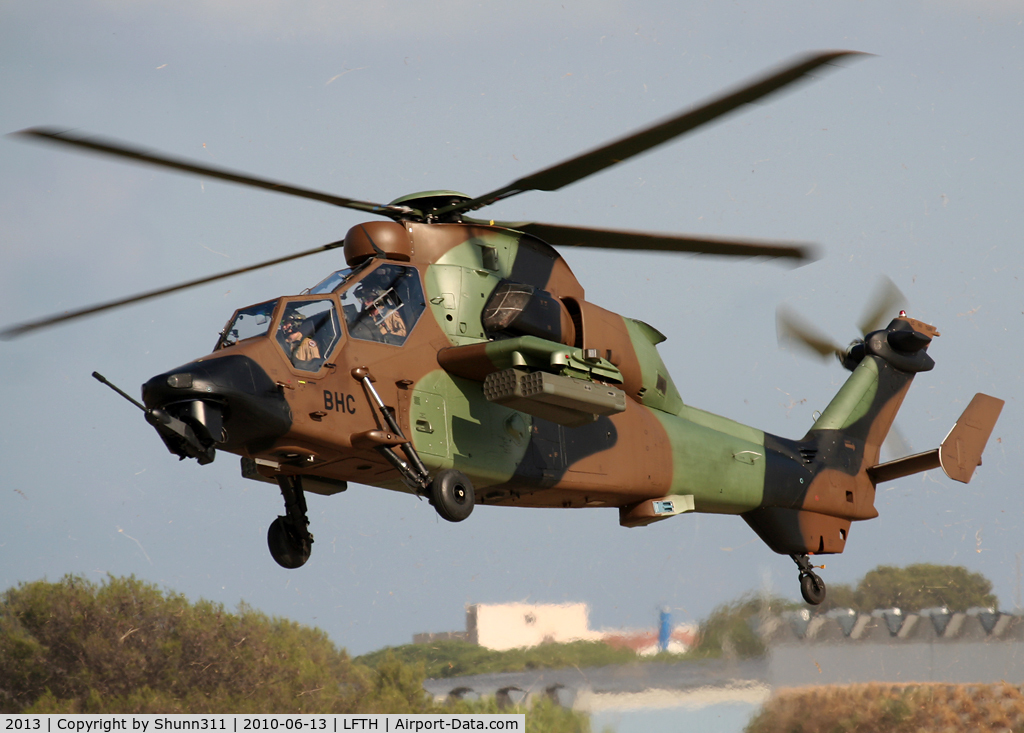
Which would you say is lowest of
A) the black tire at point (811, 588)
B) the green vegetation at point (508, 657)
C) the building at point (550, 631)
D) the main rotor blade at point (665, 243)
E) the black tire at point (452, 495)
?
the green vegetation at point (508, 657)

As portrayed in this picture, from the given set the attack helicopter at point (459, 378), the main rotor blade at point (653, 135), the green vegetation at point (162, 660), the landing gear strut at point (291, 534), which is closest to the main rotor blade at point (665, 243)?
the attack helicopter at point (459, 378)

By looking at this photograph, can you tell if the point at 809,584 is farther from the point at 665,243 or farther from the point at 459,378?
the point at 459,378

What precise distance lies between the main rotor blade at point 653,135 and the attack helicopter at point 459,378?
14 millimetres

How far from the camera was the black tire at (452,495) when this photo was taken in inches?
310

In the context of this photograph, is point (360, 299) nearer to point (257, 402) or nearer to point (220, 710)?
point (257, 402)

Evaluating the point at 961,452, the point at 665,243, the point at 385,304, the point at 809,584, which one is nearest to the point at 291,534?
A: the point at 385,304

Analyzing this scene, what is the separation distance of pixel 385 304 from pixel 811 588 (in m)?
6.98

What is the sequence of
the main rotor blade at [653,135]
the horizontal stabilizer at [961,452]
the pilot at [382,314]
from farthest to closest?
1. the horizontal stabilizer at [961,452]
2. the pilot at [382,314]
3. the main rotor blade at [653,135]

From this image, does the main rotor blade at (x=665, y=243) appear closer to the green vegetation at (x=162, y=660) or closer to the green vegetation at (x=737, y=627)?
the green vegetation at (x=737, y=627)

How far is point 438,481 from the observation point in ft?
26.1

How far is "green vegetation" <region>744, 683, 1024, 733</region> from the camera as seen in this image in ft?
43.0

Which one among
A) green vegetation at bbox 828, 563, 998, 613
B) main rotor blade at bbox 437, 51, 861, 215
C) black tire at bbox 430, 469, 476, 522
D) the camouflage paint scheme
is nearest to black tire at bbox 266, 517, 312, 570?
the camouflage paint scheme

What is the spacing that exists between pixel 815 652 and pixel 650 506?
4.85 meters

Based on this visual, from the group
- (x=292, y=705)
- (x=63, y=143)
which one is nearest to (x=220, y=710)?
(x=292, y=705)
